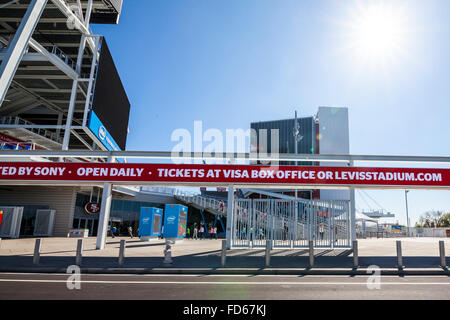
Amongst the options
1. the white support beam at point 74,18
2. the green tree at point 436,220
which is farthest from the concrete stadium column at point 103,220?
the green tree at point 436,220

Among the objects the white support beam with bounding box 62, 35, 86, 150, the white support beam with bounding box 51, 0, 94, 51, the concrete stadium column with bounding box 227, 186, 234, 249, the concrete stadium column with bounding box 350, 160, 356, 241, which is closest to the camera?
the concrete stadium column with bounding box 350, 160, 356, 241

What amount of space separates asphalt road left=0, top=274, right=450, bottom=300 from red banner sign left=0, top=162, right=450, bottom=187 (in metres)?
6.62

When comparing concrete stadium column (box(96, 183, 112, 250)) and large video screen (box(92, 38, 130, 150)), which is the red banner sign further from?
large video screen (box(92, 38, 130, 150))

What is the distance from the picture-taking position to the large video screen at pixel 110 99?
81.4ft

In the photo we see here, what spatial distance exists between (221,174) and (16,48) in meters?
13.3

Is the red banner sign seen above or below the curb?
above

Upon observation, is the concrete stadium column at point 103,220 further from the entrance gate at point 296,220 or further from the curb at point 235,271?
the entrance gate at point 296,220

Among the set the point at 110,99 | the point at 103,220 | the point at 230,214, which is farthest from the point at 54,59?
the point at 230,214

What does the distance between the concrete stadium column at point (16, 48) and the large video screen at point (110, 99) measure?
630cm

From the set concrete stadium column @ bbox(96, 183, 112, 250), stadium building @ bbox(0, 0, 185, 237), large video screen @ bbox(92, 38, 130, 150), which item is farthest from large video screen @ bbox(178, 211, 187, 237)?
large video screen @ bbox(92, 38, 130, 150)

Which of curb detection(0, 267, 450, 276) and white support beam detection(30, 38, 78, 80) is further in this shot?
white support beam detection(30, 38, 78, 80)

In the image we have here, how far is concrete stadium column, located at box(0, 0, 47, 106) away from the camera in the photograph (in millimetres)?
16594

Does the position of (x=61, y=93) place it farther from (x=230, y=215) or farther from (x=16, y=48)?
(x=230, y=215)
